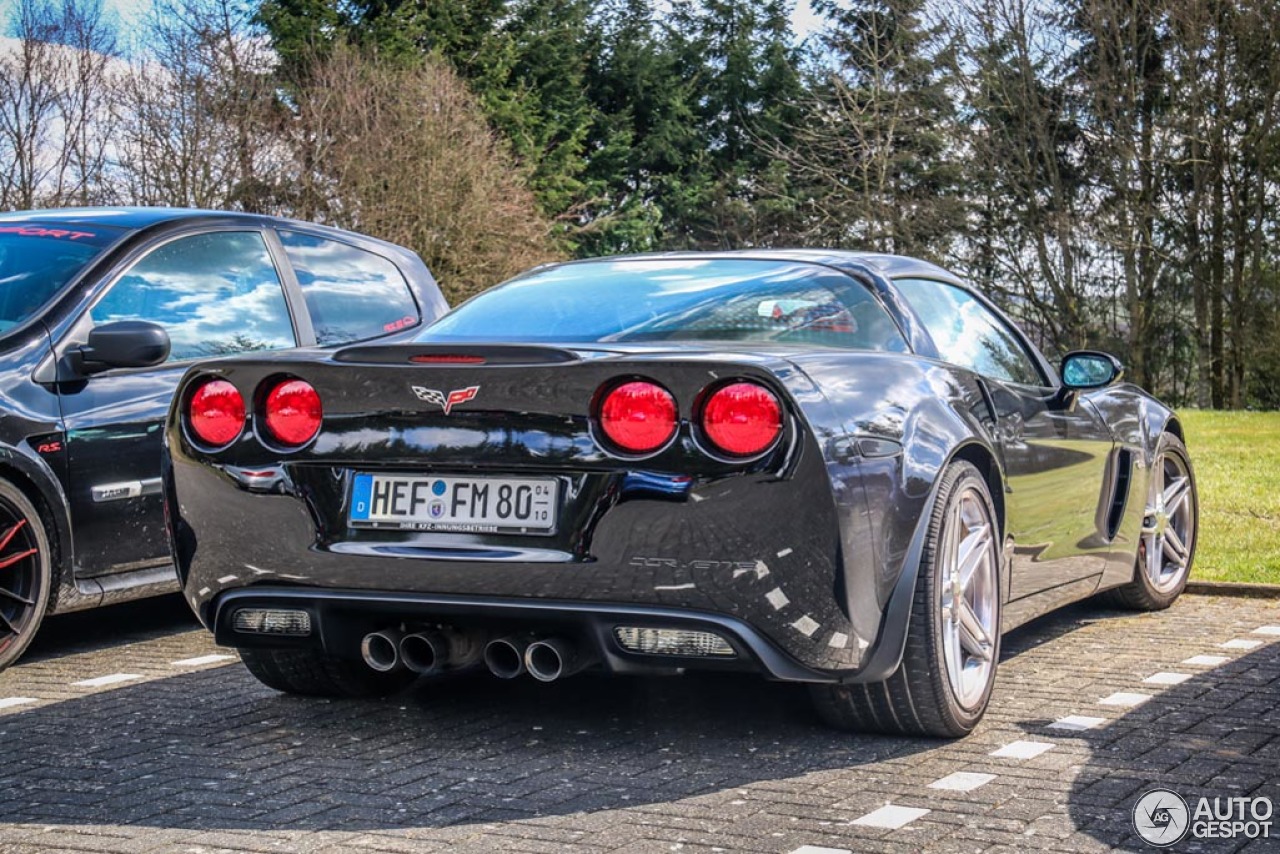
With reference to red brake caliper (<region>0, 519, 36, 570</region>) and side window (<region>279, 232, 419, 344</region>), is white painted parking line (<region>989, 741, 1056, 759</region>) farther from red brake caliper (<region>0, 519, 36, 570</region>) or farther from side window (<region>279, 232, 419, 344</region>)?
side window (<region>279, 232, 419, 344</region>)

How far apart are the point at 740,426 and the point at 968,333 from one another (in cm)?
193

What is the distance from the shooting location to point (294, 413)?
4.48m

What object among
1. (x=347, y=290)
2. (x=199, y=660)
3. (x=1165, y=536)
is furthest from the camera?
(x=347, y=290)

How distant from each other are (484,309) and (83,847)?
2290 millimetres

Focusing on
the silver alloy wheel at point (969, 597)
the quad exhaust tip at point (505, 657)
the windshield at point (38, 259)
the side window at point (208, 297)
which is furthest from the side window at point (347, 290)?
the silver alloy wheel at point (969, 597)

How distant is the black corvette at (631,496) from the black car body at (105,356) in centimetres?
127

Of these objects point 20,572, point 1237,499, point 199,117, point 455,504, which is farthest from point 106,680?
point 199,117

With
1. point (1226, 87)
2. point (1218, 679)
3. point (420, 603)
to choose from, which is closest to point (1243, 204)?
point (1226, 87)

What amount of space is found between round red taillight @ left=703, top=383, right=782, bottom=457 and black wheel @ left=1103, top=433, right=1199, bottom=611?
10.8ft

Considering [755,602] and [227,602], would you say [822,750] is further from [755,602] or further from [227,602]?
[227,602]

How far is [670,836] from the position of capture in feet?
12.0

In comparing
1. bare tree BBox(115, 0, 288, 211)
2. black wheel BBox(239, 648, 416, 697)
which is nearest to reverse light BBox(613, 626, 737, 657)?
black wheel BBox(239, 648, 416, 697)

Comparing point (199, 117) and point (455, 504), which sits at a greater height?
point (199, 117)

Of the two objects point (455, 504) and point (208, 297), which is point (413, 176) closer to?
point (208, 297)
